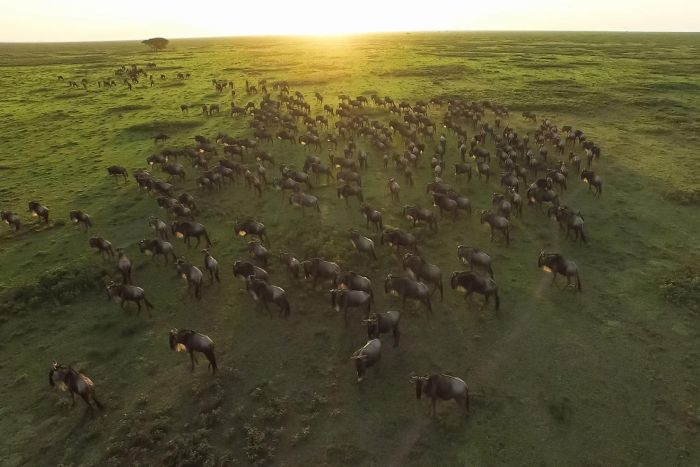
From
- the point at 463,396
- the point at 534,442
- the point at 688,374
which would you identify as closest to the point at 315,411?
the point at 463,396

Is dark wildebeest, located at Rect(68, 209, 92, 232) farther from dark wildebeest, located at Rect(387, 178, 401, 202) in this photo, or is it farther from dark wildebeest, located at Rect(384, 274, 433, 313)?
dark wildebeest, located at Rect(384, 274, 433, 313)

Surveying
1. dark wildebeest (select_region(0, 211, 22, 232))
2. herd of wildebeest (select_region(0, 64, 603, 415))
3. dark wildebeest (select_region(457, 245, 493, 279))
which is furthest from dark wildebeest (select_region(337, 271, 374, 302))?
dark wildebeest (select_region(0, 211, 22, 232))

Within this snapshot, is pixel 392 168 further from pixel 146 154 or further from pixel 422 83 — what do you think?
pixel 422 83

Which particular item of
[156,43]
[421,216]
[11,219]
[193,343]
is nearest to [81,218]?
[11,219]

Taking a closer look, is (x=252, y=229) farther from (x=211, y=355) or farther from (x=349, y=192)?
(x=211, y=355)

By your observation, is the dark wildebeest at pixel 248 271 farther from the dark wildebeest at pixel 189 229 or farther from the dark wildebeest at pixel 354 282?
the dark wildebeest at pixel 189 229

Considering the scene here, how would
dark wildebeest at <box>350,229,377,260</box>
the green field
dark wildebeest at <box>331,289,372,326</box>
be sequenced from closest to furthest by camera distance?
the green field, dark wildebeest at <box>331,289,372,326</box>, dark wildebeest at <box>350,229,377,260</box>
